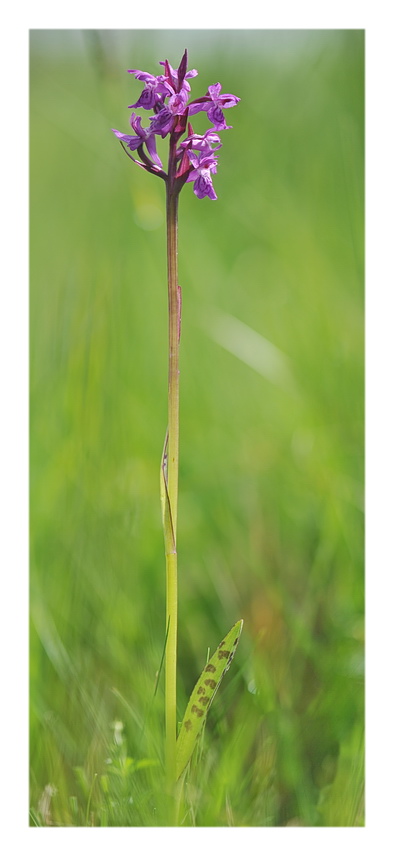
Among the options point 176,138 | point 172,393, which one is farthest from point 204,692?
point 176,138

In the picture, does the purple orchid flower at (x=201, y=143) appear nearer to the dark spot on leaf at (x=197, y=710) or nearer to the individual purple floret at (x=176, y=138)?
the individual purple floret at (x=176, y=138)

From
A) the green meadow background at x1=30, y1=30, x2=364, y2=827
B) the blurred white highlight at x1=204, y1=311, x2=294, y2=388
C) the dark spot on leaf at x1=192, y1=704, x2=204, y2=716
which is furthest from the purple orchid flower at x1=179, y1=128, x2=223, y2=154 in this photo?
the dark spot on leaf at x1=192, y1=704, x2=204, y2=716

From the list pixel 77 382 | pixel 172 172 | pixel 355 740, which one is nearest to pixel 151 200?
pixel 77 382

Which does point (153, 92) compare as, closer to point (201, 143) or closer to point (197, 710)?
point (201, 143)

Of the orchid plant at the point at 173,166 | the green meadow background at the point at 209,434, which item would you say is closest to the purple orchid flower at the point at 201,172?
the orchid plant at the point at 173,166

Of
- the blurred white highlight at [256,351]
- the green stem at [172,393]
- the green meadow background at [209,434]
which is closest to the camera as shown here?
the green stem at [172,393]
